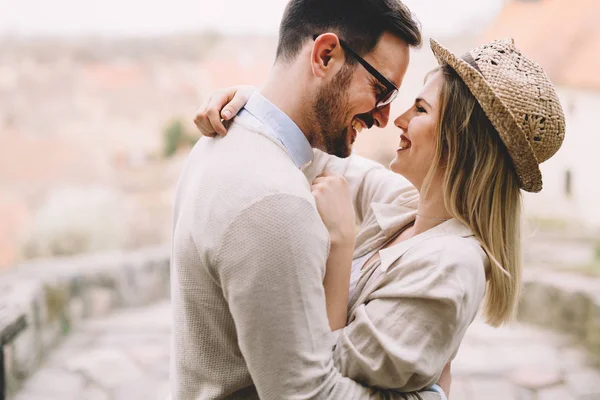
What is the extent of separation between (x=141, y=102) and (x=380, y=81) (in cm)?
586

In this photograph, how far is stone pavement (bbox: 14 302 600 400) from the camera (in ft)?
11.5

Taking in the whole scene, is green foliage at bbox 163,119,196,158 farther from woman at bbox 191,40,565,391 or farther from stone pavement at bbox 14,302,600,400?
woman at bbox 191,40,565,391

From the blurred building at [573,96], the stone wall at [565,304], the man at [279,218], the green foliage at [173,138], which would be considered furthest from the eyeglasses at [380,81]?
the green foliage at [173,138]

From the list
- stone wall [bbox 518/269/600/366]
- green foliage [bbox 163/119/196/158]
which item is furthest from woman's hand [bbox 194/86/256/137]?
green foliage [bbox 163/119/196/158]

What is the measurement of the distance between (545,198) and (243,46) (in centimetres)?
358

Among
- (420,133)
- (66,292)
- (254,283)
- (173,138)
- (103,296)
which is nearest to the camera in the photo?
(254,283)

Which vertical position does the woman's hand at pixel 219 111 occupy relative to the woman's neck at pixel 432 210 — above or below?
above

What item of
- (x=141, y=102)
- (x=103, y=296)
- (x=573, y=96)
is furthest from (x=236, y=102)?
(x=141, y=102)

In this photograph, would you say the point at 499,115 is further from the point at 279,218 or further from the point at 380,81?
the point at 279,218

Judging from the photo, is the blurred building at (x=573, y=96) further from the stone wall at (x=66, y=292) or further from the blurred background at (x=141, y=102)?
the stone wall at (x=66, y=292)

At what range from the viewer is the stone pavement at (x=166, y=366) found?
11.5ft

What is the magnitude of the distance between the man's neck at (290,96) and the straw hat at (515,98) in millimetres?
Answer: 335

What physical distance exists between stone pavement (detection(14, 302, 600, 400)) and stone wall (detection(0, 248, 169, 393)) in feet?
0.39

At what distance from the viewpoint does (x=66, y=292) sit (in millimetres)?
4363
